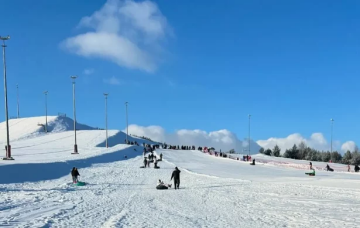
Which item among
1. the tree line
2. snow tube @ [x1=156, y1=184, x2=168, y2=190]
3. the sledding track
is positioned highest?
the sledding track

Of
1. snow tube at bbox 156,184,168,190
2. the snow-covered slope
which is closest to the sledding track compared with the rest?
snow tube at bbox 156,184,168,190

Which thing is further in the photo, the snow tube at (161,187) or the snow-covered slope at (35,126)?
the snow-covered slope at (35,126)

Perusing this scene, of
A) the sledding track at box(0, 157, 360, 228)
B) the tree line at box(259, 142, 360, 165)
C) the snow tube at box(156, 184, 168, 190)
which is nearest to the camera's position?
the sledding track at box(0, 157, 360, 228)

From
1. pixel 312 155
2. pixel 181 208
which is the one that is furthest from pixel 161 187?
pixel 312 155

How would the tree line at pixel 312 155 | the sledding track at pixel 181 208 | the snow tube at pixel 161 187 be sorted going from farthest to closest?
1. the tree line at pixel 312 155
2. the snow tube at pixel 161 187
3. the sledding track at pixel 181 208

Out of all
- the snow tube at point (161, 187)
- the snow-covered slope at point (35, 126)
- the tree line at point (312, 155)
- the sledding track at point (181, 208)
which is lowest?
the tree line at point (312, 155)

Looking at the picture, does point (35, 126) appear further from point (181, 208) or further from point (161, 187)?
point (181, 208)

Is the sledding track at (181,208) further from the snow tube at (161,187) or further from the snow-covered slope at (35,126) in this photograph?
the snow-covered slope at (35,126)

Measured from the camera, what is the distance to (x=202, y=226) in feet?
41.0

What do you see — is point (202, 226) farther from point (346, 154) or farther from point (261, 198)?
point (346, 154)

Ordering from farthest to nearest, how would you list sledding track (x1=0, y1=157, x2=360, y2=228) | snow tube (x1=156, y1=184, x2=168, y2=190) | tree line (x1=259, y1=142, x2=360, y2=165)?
tree line (x1=259, y1=142, x2=360, y2=165), snow tube (x1=156, y1=184, x2=168, y2=190), sledding track (x1=0, y1=157, x2=360, y2=228)

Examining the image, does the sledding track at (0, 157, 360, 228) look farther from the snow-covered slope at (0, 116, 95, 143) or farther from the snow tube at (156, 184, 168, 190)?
the snow-covered slope at (0, 116, 95, 143)

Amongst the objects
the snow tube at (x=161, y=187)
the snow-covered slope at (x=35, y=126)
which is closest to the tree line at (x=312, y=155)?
the snow-covered slope at (x=35, y=126)

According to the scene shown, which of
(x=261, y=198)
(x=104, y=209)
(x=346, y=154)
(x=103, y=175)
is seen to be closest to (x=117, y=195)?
(x=104, y=209)
